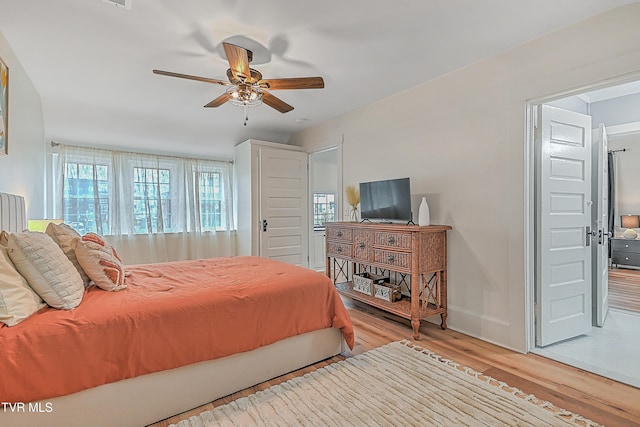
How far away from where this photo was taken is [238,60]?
221cm

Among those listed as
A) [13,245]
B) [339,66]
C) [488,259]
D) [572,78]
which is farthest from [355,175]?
[13,245]

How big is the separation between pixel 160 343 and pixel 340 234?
2.44 meters

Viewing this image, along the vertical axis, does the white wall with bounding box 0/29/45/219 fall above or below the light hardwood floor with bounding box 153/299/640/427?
above

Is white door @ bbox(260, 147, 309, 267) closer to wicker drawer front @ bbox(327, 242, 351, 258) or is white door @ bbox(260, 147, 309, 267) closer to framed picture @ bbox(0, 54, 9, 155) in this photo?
wicker drawer front @ bbox(327, 242, 351, 258)

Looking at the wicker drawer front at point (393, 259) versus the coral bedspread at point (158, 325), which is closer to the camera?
the coral bedspread at point (158, 325)

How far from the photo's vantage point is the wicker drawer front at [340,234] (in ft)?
11.9

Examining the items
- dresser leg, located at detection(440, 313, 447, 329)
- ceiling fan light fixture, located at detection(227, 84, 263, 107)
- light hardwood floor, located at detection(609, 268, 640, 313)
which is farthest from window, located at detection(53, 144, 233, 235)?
light hardwood floor, located at detection(609, 268, 640, 313)

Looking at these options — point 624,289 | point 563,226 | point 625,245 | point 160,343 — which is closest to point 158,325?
point 160,343

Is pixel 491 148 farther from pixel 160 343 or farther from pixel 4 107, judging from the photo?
pixel 4 107

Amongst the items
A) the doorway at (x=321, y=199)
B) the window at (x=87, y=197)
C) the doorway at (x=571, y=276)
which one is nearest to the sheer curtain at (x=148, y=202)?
the window at (x=87, y=197)

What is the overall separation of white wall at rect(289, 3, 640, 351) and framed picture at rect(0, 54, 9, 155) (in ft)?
11.6

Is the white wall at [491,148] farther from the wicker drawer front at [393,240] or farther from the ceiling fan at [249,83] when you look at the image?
the ceiling fan at [249,83]

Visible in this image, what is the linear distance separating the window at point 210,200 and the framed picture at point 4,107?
3.26 metres

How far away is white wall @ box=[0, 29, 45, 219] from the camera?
244 centimetres
